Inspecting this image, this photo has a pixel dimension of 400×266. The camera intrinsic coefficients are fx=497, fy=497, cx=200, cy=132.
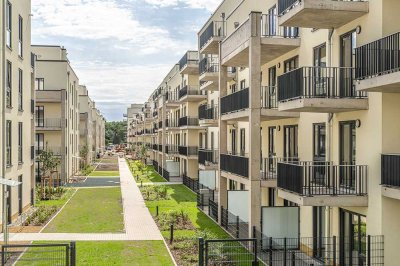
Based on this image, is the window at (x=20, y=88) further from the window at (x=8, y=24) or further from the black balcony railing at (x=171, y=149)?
the black balcony railing at (x=171, y=149)

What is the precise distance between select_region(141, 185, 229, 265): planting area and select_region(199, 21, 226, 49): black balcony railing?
1045 cm

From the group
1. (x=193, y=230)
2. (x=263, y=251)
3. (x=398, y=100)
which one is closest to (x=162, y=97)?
(x=193, y=230)

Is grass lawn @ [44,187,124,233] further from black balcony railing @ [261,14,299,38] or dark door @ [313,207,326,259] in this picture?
black balcony railing @ [261,14,299,38]

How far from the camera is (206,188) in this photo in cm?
3106

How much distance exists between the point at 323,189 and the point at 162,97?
4435 cm

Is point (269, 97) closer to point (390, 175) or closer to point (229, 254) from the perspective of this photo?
point (229, 254)

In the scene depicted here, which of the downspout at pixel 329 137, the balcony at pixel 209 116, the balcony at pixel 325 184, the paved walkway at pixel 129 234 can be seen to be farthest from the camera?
the balcony at pixel 209 116

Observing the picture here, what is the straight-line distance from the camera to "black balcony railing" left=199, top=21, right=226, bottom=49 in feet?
98.3

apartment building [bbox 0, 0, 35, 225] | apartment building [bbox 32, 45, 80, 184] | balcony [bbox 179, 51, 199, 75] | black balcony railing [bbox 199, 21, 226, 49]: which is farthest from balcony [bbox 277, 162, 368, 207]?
apartment building [bbox 32, 45, 80, 184]

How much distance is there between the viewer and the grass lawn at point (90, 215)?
78.3 ft

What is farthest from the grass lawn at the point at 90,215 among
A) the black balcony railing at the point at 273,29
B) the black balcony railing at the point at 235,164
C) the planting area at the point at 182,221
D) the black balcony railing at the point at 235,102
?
the black balcony railing at the point at 273,29

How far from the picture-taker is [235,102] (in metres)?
22.2

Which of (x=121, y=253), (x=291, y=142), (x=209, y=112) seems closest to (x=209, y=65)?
(x=209, y=112)

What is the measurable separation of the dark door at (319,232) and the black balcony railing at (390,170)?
3835 mm
